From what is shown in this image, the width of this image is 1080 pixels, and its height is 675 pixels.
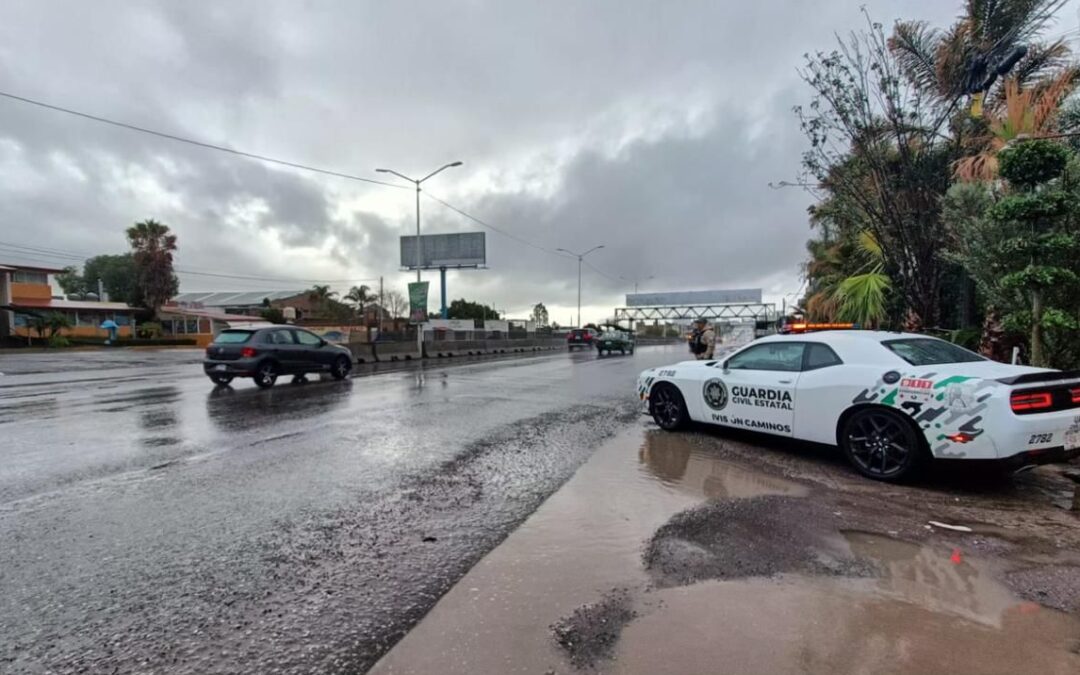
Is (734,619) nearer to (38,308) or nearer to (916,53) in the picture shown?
(916,53)

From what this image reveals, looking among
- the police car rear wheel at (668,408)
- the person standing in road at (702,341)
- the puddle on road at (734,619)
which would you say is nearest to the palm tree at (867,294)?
the person standing in road at (702,341)

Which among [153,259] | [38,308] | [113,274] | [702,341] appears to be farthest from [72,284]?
[702,341]

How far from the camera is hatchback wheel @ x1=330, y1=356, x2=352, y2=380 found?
16453 mm

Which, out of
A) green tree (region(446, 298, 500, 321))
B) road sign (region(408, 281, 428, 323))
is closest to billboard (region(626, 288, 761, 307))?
green tree (region(446, 298, 500, 321))

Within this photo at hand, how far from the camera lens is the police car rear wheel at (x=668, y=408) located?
811 centimetres

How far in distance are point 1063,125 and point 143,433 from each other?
1561 centimetres

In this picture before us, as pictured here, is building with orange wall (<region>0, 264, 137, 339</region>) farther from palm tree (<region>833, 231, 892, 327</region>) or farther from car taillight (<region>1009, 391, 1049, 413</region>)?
car taillight (<region>1009, 391, 1049, 413</region>)

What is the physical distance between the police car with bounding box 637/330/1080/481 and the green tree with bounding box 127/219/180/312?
64.0 metres

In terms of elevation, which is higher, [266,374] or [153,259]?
[153,259]

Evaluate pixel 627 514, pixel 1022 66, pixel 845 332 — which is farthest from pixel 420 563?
pixel 1022 66

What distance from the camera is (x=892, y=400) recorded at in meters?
5.47

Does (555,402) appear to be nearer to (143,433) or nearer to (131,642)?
(143,433)

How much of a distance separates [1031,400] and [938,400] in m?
0.64

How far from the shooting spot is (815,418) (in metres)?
6.23
